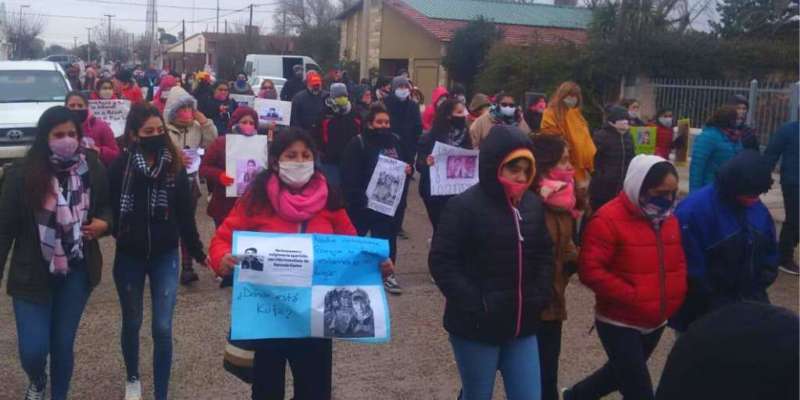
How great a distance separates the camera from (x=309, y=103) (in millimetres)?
11070

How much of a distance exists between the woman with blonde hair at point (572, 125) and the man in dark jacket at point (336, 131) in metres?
2.09

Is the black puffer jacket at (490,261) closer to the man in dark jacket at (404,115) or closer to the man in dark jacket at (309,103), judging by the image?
the man in dark jacket at (404,115)

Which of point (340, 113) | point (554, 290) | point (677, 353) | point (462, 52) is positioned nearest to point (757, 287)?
point (554, 290)

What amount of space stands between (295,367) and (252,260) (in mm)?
574

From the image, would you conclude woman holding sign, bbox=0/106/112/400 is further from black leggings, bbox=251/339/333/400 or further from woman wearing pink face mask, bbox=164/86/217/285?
woman wearing pink face mask, bbox=164/86/217/285

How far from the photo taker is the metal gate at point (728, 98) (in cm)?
1491

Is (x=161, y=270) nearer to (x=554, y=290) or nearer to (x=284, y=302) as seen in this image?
(x=284, y=302)

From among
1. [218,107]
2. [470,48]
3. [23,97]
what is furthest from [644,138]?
[470,48]

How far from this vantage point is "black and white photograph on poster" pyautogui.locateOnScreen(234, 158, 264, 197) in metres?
7.40

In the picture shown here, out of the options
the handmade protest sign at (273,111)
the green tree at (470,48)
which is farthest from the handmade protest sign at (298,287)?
the green tree at (470,48)

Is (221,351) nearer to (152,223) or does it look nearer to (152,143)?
(152,223)

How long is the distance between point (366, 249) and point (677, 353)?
8.22 ft

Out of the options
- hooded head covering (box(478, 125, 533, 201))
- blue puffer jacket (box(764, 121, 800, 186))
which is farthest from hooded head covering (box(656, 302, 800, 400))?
blue puffer jacket (box(764, 121, 800, 186))

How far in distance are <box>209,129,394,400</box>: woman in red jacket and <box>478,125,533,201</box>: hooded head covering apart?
602mm
